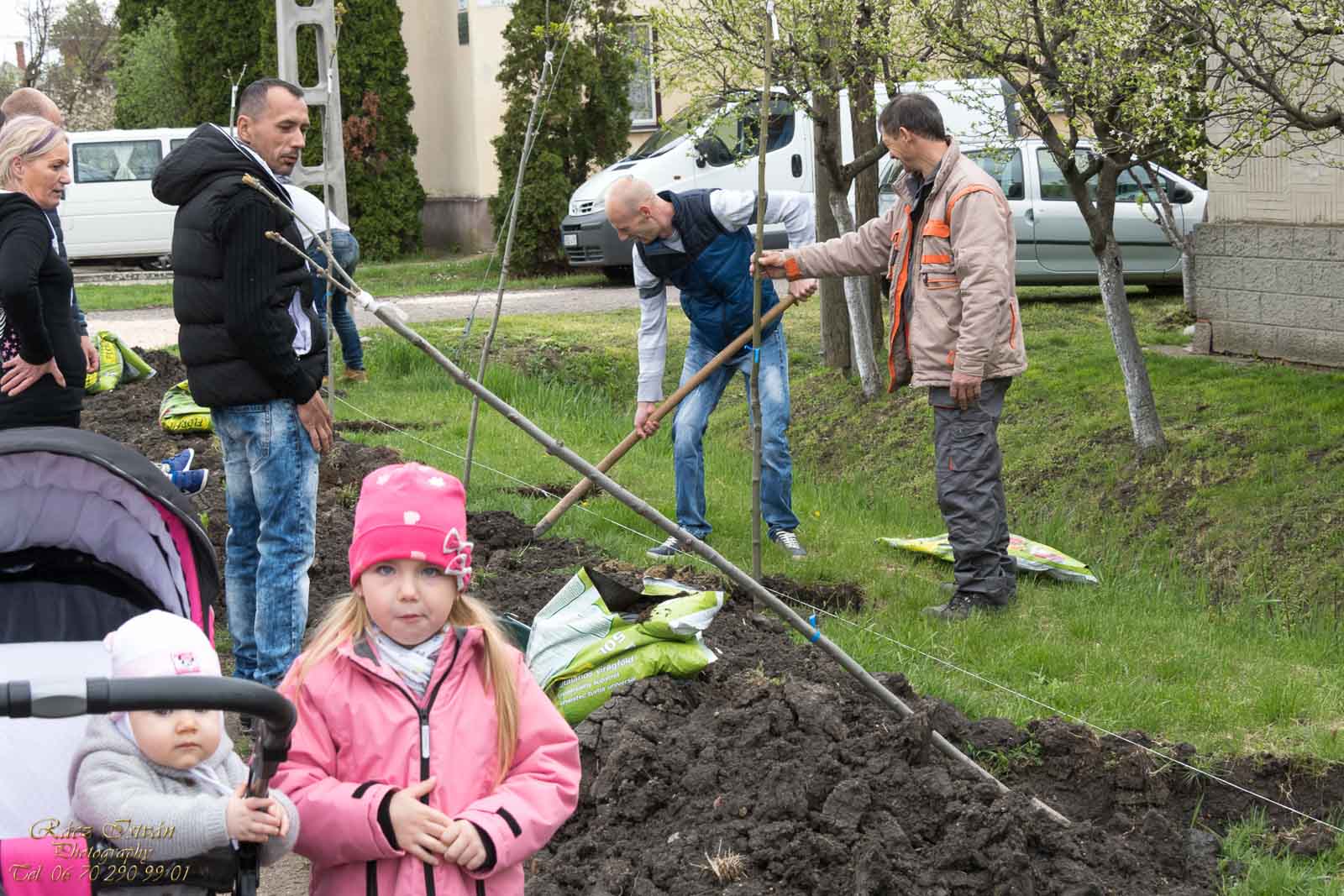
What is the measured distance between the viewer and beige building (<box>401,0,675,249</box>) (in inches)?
1073

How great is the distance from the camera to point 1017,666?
563 cm

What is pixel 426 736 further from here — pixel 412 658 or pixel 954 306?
pixel 954 306

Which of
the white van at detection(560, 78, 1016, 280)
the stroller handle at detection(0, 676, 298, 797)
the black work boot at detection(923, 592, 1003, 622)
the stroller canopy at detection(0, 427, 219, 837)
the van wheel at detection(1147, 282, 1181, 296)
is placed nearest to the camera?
the stroller handle at detection(0, 676, 298, 797)

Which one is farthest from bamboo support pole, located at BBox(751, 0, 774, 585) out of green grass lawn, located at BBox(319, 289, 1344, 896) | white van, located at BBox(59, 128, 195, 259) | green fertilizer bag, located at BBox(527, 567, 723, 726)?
white van, located at BBox(59, 128, 195, 259)

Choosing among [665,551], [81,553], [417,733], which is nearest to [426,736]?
[417,733]

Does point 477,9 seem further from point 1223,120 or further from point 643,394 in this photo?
point 643,394

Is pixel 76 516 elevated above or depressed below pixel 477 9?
below

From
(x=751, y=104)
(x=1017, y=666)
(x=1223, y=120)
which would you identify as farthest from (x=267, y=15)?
(x=1017, y=666)

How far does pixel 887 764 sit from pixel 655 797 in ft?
2.17

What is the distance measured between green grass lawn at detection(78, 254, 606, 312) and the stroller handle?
16738mm

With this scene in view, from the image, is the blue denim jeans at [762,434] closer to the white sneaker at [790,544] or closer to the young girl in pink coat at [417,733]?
the white sneaker at [790,544]

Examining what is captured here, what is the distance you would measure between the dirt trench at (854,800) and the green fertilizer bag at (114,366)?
8.26 metres

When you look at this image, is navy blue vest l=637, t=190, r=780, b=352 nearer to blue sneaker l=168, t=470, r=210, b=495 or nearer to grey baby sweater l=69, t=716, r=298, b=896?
blue sneaker l=168, t=470, r=210, b=495

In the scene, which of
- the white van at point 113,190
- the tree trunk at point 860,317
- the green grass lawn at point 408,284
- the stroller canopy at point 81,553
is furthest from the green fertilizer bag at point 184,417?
the white van at point 113,190
